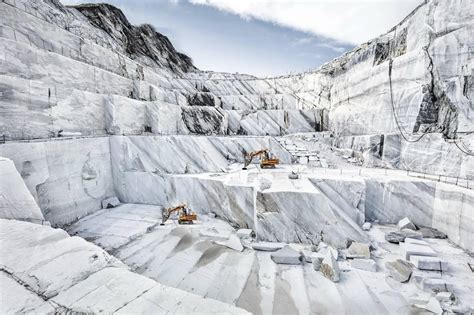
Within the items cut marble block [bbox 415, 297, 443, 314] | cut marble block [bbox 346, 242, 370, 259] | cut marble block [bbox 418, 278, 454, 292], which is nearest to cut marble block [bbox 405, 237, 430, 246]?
cut marble block [bbox 346, 242, 370, 259]

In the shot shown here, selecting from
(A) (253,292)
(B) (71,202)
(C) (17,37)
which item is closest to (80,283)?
(A) (253,292)

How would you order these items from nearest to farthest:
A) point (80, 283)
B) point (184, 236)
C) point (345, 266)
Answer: point (80, 283), point (345, 266), point (184, 236)

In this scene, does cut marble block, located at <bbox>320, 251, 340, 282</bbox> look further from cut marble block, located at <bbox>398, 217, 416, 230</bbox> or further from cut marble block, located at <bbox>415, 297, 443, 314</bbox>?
cut marble block, located at <bbox>398, 217, 416, 230</bbox>

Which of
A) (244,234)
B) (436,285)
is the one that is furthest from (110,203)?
(436,285)

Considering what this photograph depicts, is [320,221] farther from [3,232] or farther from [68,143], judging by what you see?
[68,143]

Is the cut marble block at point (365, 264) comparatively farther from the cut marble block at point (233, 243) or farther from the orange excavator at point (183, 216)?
the orange excavator at point (183, 216)

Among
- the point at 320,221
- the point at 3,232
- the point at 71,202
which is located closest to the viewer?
the point at 3,232

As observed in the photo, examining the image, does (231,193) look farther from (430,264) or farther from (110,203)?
(430,264)
